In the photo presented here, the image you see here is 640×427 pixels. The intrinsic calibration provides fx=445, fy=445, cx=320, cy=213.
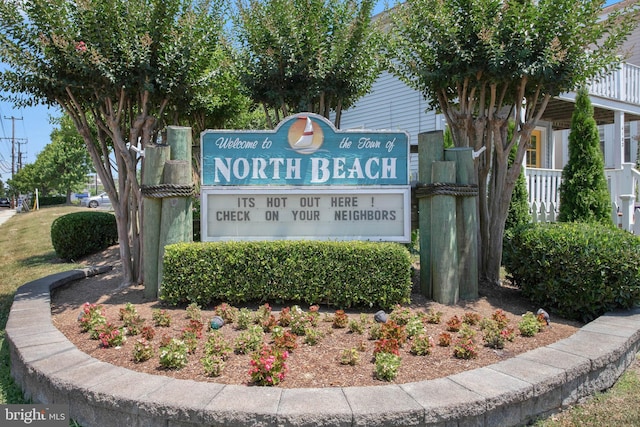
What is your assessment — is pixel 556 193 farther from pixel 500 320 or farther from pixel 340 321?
pixel 340 321

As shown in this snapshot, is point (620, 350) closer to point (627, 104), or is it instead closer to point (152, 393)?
point (152, 393)

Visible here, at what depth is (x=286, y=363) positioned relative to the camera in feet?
11.1

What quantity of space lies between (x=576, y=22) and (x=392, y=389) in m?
4.64

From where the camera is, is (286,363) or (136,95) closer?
(286,363)

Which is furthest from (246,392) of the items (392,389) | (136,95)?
(136,95)

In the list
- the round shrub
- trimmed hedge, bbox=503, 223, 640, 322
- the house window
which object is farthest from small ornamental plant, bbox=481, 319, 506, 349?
the house window

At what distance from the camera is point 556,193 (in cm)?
1057

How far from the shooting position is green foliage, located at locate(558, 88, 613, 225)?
816cm

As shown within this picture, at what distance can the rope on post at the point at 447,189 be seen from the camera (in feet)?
16.5

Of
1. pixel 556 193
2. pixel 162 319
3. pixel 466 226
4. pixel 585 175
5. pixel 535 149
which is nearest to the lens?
pixel 162 319

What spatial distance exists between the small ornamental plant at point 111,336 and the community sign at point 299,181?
159cm

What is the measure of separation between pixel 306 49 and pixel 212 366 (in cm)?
465

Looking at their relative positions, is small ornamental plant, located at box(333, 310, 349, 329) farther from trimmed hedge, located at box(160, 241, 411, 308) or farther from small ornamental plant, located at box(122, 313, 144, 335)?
small ornamental plant, located at box(122, 313, 144, 335)

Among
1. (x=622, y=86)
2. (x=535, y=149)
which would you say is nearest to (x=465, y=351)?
(x=535, y=149)
